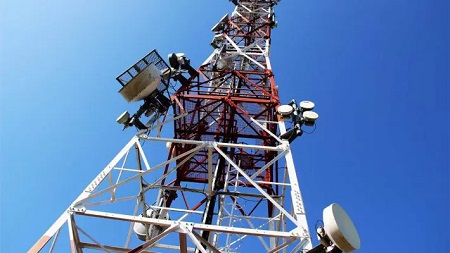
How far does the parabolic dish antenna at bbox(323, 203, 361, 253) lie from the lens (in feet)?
19.2

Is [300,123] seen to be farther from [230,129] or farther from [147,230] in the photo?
[147,230]

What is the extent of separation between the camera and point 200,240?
667 cm

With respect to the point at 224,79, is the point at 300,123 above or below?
below

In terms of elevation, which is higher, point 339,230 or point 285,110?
point 285,110

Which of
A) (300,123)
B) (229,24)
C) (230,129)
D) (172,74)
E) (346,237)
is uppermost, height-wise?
(229,24)

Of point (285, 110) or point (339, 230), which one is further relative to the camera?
point (285, 110)

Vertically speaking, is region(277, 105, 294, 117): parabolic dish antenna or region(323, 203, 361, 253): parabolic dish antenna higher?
region(277, 105, 294, 117): parabolic dish antenna

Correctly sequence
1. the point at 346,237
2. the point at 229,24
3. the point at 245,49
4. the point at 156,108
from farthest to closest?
the point at 229,24 < the point at 245,49 < the point at 156,108 < the point at 346,237

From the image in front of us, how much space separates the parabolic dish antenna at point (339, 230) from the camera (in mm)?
5844

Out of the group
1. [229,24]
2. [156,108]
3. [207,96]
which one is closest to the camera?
[156,108]

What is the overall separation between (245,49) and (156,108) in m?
6.28

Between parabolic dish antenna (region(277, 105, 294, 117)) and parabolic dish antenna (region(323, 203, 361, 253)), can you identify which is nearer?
parabolic dish antenna (region(323, 203, 361, 253))

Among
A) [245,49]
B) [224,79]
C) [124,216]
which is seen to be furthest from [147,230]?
[245,49]

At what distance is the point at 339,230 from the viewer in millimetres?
5816
